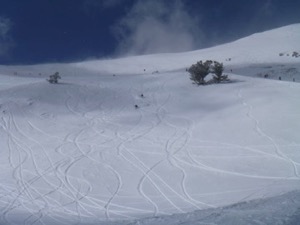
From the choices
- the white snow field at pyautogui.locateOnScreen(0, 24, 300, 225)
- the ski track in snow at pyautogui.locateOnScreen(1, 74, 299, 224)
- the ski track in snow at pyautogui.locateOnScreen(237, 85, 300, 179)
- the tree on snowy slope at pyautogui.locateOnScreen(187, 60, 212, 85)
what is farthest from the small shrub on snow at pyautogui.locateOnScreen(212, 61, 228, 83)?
the ski track in snow at pyautogui.locateOnScreen(237, 85, 300, 179)

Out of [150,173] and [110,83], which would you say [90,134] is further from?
[110,83]

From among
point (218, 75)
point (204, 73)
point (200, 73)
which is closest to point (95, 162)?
point (200, 73)

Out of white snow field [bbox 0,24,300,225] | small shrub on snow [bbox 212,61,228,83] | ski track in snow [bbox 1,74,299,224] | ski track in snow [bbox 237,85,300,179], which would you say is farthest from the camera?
small shrub on snow [bbox 212,61,228,83]

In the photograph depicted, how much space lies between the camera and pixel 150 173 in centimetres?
1219

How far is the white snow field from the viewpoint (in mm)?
9578

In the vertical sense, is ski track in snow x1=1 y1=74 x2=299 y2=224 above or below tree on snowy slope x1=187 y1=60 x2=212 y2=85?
below

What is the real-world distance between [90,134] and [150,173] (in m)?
5.59

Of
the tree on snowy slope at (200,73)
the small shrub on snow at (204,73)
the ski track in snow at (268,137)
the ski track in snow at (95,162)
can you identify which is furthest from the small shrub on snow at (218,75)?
the ski track in snow at (268,137)

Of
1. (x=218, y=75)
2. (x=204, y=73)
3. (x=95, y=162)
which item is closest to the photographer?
(x=95, y=162)

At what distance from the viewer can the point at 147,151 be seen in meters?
14.3

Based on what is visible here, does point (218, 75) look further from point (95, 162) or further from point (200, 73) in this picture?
point (95, 162)

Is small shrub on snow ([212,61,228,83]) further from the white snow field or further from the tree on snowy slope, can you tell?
the white snow field

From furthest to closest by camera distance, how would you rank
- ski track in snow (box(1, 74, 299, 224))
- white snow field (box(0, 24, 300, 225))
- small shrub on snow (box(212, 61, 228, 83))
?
1. small shrub on snow (box(212, 61, 228, 83))
2. ski track in snow (box(1, 74, 299, 224))
3. white snow field (box(0, 24, 300, 225))

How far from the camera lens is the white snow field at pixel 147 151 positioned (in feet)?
31.4
